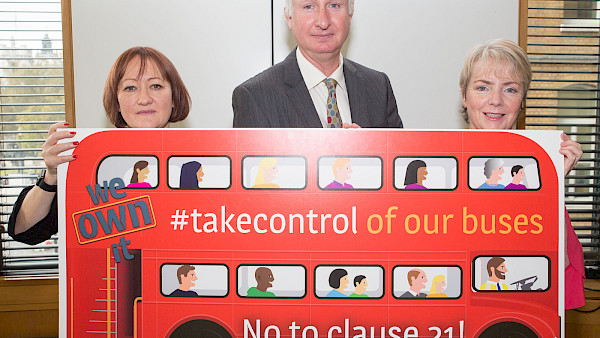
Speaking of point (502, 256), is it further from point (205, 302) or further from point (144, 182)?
point (144, 182)

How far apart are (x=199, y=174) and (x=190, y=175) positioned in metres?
0.03

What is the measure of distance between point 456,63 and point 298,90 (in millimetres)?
1335

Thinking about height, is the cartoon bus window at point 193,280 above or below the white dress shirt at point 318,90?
below

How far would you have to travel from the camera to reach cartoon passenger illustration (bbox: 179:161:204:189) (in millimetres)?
1248

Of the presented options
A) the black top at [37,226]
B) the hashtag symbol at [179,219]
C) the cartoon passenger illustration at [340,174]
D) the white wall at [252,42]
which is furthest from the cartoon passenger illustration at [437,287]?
the white wall at [252,42]

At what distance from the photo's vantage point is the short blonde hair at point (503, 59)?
155 cm

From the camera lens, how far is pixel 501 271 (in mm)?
1252

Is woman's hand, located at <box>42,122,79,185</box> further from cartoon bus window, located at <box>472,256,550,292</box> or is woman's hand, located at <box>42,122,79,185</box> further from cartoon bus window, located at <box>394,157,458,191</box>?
cartoon bus window, located at <box>472,256,550,292</box>

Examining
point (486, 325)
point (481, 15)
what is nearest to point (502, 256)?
point (486, 325)

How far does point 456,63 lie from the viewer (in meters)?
→ 2.63

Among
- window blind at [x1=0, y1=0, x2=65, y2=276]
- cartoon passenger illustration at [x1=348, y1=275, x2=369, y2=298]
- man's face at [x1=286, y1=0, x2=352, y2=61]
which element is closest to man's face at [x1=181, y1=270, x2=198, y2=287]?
cartoon passenger illustration at [x1=348, y1=275, x2=369, y2=298]

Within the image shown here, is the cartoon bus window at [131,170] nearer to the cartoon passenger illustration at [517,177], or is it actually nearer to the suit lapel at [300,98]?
the suit lapel at [300,98]

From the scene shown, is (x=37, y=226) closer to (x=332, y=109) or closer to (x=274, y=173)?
(x=274, y=173)

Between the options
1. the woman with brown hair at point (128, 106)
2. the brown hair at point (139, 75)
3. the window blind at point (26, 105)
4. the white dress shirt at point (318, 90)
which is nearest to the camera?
the woman with brown hair at point (128, 106)
